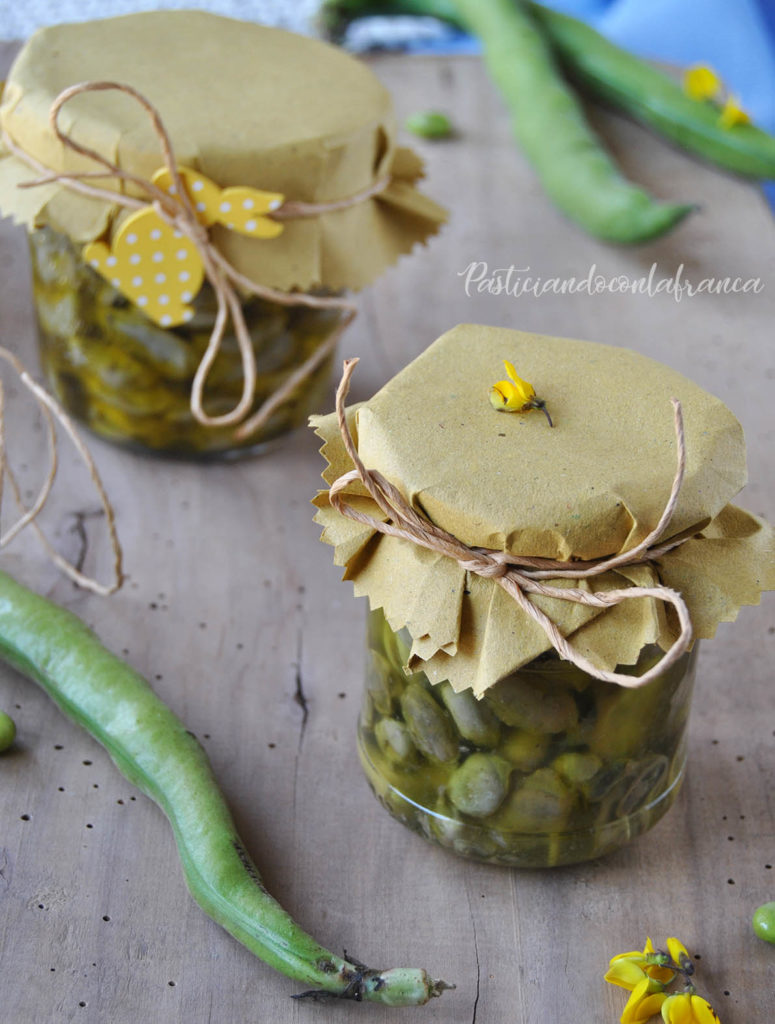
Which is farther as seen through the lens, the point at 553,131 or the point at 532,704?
the point at 553,131

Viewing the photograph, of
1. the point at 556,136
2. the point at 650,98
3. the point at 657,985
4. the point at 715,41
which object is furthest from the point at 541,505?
the point at 715,41

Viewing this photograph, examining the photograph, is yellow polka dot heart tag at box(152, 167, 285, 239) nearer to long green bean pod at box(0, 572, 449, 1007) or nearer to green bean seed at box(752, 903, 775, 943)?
long green bean pod at box(0, 572, 449, 1007)

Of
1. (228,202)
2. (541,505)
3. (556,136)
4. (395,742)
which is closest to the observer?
(541,505)

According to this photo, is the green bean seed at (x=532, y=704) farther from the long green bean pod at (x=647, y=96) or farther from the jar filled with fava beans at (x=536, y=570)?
the long green bean pod at (x=647, y=96)

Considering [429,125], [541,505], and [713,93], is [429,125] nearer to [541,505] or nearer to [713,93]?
[713,93]

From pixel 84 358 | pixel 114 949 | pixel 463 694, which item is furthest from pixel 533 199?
pixel 114 949

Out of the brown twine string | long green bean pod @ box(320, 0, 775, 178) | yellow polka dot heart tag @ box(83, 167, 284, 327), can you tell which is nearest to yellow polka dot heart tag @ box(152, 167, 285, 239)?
yellow polka dot heart tag @ box(83, 167, 284, 327)
